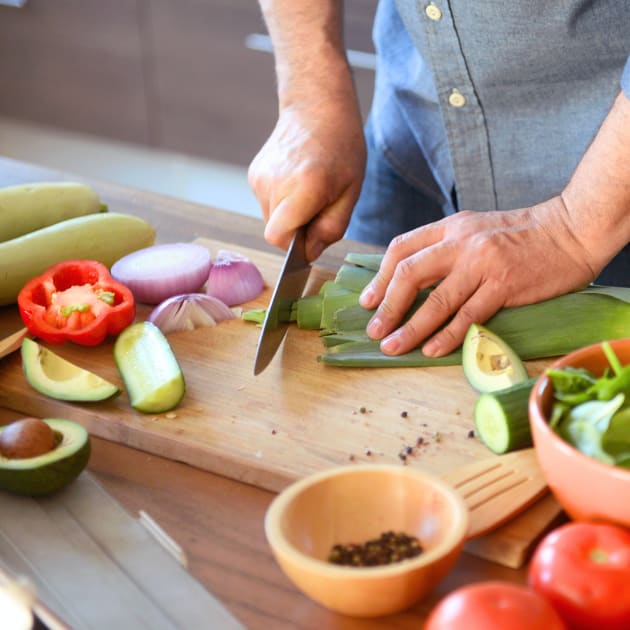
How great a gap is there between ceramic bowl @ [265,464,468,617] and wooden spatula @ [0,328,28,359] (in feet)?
2.07

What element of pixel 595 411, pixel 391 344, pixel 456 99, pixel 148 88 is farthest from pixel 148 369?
pixel 148 88

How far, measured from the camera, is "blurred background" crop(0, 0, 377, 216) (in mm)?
3932

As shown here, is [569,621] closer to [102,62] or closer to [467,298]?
[467,298]

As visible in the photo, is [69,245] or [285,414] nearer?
[285,414]

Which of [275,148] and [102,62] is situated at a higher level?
[275,148]

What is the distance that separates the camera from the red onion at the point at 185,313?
59.0 inches

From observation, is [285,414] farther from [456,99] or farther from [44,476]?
[456,99]

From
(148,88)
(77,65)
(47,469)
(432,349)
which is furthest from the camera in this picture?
(77,65)

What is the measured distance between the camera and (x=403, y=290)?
1450 millimetres

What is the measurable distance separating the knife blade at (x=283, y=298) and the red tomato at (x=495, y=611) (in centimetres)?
62

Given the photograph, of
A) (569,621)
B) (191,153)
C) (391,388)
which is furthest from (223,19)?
(569,621)

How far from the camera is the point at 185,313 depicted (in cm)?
150

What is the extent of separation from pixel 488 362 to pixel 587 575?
55 centimetres

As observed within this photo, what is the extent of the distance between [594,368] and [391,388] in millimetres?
329
